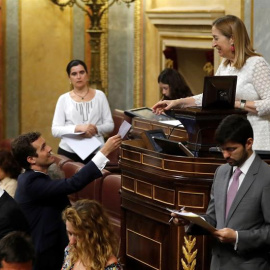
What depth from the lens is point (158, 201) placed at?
543 centimetres

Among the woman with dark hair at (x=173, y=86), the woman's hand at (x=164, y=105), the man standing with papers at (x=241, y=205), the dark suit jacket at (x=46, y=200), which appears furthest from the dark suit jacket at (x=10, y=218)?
the woman with dark hair at (x=173, y=86)

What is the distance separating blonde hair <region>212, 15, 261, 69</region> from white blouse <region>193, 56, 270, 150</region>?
0.14 ft

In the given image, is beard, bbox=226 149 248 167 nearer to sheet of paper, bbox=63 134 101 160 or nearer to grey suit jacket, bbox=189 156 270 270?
grey suit jacket, bbox=189 156 270 270

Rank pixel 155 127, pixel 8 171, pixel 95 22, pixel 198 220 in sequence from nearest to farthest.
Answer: pixel 198 220, pixel 8 171, pixel 155 127, pixel 95 22

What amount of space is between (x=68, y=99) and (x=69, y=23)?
3.09m

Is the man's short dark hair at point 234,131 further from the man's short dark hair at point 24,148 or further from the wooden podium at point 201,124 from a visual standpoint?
the man's short dark hair at point 24,148

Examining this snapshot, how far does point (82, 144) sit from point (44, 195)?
2953mm

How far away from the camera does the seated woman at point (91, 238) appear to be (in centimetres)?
423

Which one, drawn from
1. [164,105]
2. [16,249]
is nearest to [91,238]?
[16,249]

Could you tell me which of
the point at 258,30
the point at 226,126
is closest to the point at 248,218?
the point at 226,126

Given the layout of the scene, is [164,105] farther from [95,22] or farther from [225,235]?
[95,22]

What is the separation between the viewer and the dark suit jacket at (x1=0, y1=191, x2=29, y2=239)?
4609mm

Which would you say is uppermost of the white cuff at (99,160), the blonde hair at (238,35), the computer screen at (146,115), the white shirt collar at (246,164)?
the blonde hair at (238,35)

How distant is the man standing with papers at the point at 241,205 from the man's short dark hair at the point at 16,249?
34.2 inches
